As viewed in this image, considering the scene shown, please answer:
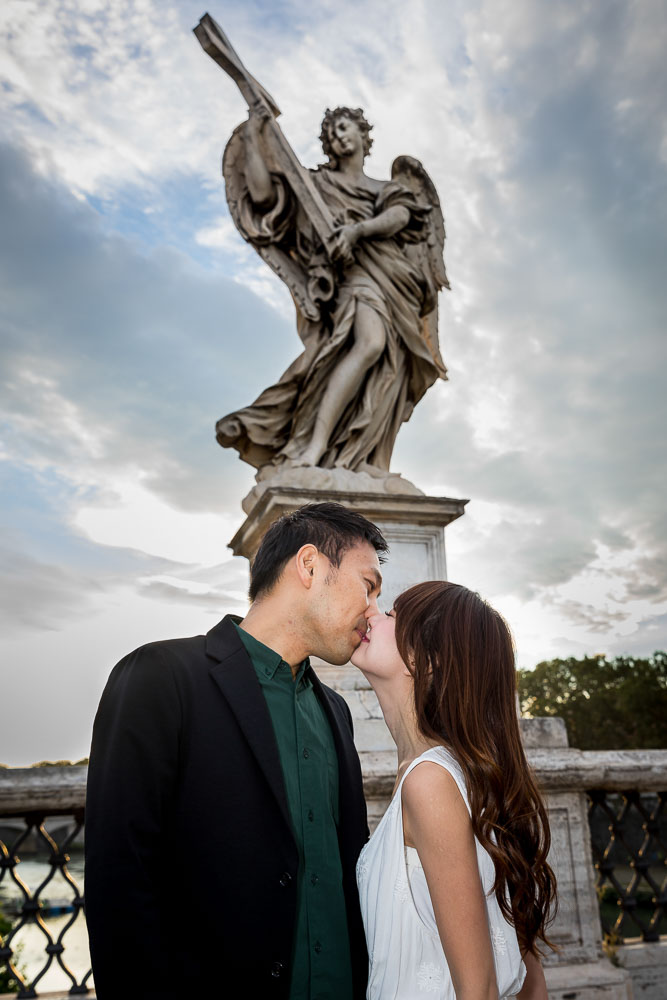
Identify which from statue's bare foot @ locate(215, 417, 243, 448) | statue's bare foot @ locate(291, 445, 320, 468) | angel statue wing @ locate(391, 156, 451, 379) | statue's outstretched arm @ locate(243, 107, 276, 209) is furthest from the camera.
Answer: angel statue wing @ locate(391, 156, 451, 379)

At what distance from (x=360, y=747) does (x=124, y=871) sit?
6.78 feet

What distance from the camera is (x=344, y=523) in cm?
198

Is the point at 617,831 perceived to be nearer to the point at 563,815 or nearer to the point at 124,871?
the point at 563,815

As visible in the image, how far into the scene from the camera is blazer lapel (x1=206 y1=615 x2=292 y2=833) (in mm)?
1578

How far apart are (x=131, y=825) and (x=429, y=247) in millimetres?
4709

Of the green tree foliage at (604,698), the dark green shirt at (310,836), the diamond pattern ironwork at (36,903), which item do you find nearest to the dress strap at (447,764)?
the dark green shirt at (310,836)

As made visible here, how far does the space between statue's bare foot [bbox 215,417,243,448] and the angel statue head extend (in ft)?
6.89

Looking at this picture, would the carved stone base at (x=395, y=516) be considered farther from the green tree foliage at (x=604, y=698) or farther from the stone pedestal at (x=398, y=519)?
the green tree foliage at (x=604, y=698)

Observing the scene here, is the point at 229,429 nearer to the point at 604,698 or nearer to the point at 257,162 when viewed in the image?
the point at 257,162

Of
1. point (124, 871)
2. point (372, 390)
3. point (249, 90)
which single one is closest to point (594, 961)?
point (124, 871)

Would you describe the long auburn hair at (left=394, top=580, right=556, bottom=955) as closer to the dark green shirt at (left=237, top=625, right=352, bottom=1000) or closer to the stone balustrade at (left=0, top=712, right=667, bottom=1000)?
the dark green shirt at (left=237, top=625, right=352, bottom=1000)

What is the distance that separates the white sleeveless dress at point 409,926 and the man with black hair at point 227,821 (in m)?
0.07

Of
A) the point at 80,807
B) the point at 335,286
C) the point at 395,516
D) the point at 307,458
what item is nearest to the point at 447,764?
the point at 80,807

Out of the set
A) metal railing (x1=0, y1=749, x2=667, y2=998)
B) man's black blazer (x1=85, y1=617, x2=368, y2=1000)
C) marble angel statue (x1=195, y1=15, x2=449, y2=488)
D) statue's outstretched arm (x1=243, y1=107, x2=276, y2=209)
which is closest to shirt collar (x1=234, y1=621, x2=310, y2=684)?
man's black blazer (x1=85, y1=617, x2=368, y2=1000)
